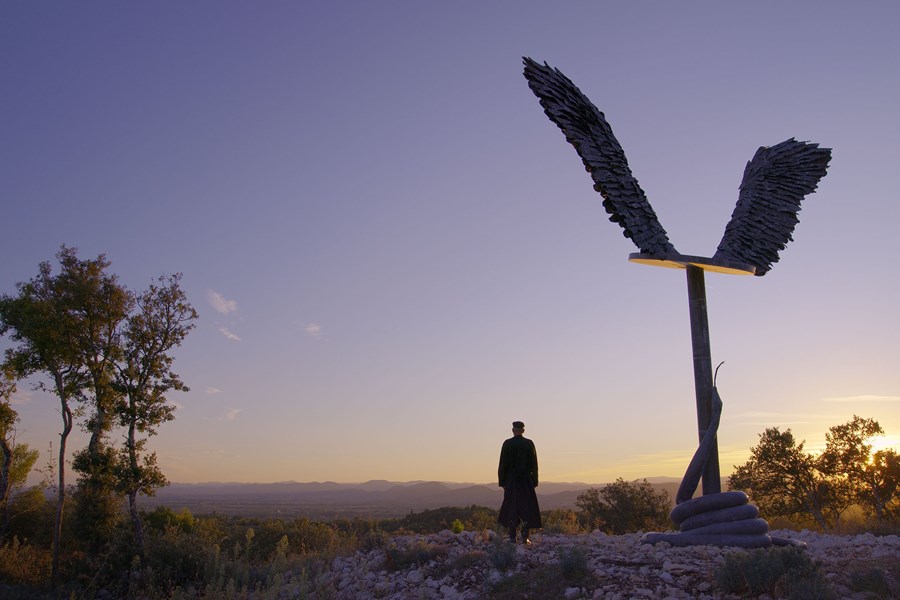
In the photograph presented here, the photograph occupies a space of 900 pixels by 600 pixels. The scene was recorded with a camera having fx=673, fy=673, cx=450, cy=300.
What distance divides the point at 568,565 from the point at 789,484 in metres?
13.7

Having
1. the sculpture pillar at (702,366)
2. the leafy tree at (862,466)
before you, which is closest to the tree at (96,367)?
the sculpture pillar at (702,366)

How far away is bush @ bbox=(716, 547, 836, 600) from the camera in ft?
22.7

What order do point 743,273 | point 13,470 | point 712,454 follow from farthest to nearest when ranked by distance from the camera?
point 13,470 < point 743,273 < point 712,454

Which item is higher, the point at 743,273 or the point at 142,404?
the point at 743,273

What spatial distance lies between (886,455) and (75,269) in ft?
73.2

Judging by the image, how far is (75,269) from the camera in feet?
56.8

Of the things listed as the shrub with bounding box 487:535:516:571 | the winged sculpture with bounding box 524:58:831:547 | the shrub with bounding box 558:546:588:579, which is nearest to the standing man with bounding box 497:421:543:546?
the shrub with bounding box 487:535:516:571

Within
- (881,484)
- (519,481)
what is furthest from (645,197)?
(881,484)

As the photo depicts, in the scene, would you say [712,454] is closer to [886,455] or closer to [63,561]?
[886,455]

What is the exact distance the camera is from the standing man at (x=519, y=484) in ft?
36.0

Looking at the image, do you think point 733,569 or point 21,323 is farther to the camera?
point 21,323

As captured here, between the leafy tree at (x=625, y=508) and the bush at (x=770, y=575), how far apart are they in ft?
37.4

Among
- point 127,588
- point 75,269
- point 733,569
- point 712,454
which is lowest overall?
point 127,588

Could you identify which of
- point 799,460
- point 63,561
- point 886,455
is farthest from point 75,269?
point 886,455
